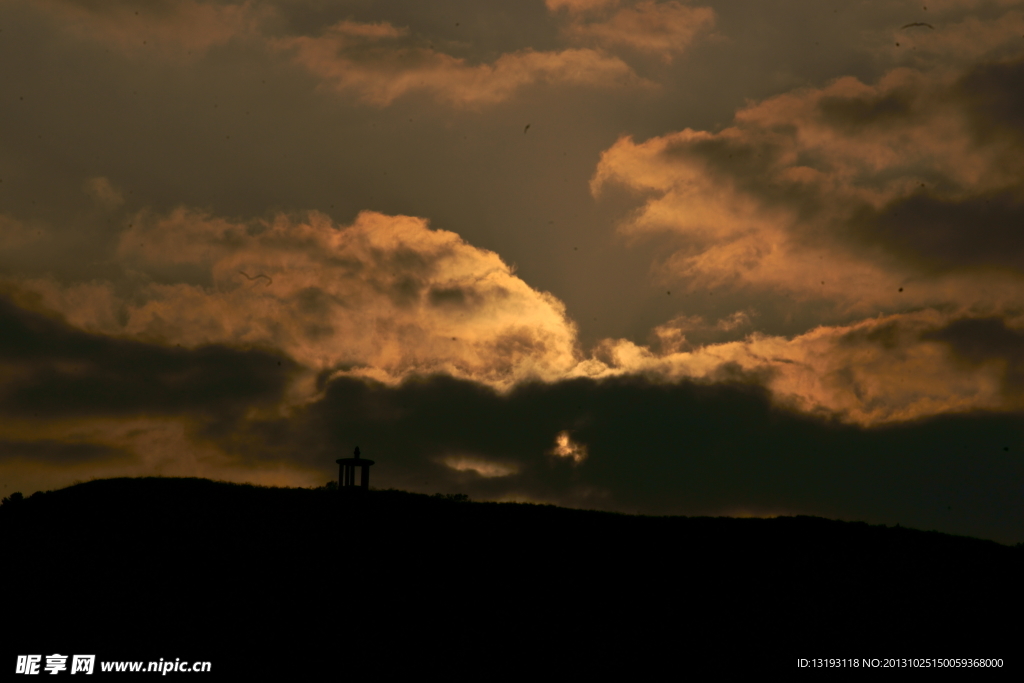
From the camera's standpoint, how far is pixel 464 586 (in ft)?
98.0

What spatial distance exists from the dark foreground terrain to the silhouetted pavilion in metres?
0.88

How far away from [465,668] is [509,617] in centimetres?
329

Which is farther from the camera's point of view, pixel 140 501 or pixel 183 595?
pixel 140 501

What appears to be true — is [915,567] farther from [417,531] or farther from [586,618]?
[417,531]

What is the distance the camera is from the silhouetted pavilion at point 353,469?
3684cm

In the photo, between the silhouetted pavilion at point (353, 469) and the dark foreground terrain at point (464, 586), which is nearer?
the dark foreground terrain at point (464, 586)

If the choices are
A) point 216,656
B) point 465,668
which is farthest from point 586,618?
point 216,656

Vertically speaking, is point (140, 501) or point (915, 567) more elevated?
point (140, 501)

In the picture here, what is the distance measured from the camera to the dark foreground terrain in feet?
83.7

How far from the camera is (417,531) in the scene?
112 feet

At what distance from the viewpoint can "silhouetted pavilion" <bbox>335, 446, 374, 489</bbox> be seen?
36.8 m

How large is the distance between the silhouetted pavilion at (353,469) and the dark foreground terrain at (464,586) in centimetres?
88

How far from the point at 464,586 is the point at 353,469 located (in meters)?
9.66

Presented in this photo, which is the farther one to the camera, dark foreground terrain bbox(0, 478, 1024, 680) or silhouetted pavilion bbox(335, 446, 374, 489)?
silhouetted pavilion bbox(335, 446, 374, 489)
